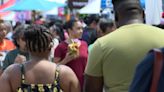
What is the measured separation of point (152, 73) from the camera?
2258 millimetres

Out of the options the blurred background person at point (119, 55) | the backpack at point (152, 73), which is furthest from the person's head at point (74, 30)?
the backpack at point (152, 73)

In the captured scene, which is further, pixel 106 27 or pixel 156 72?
pixel 106 27

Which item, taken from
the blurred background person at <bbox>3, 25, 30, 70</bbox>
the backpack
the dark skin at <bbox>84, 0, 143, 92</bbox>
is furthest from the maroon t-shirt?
the backpack

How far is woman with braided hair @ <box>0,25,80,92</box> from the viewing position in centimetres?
401

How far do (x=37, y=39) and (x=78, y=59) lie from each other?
6.73 feet

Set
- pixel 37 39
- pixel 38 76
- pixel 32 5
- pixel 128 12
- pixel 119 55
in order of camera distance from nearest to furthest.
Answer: pixel 119 55, pixel 128 12, pixel 38 76, pixel 37 39, pixel 32 5

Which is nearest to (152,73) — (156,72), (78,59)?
(156,72)

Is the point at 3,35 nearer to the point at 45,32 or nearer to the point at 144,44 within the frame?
the point at 45,32

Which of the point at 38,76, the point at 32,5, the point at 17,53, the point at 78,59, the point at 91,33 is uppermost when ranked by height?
the point at 38,76

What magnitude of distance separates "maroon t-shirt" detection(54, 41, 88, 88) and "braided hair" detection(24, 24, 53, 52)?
1951 mm

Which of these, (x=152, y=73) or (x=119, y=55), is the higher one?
(x=152, y=73)

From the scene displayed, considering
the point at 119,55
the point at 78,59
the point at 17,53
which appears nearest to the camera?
the point at 119,55

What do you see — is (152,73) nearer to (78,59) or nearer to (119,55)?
(119,55)

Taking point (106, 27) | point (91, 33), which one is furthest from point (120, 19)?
point (91, 33)
